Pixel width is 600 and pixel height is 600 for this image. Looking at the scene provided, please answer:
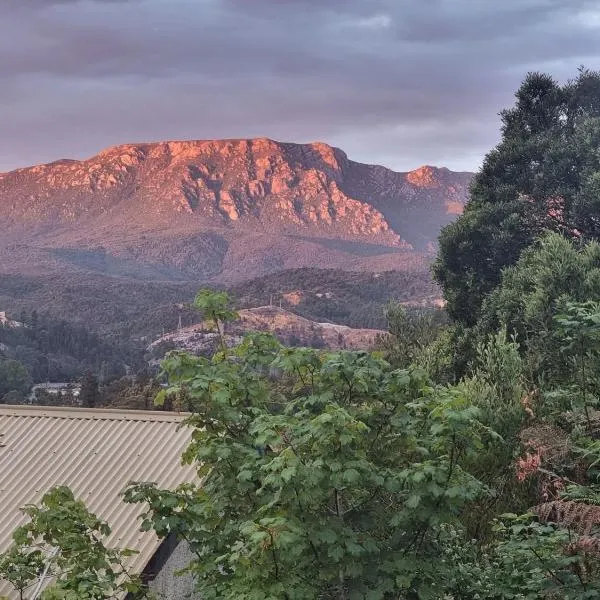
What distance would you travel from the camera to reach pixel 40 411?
35.4 feet

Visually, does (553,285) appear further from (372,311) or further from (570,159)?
(372,311)

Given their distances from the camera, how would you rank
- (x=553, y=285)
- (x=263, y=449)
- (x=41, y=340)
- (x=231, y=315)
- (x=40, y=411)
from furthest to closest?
(x=41, y=340), (x=553, y=285), (x=40, y=411), (x=231, y=315), (x=263, y=449)

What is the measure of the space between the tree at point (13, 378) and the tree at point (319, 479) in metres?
49.8

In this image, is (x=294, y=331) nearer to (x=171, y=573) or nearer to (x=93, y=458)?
(x=93, y=458)

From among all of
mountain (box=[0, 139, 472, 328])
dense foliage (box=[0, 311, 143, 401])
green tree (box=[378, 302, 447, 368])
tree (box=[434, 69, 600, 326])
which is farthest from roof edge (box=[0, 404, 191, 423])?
mountain (box=[0, 139, 472, 328])

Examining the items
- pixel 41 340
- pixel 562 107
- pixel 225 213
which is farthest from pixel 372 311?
pixel 225 213

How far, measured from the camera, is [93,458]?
947 cm

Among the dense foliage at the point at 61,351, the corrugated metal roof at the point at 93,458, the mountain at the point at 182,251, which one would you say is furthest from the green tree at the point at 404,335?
the mountain at the point at 182,251

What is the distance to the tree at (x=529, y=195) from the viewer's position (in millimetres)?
21672

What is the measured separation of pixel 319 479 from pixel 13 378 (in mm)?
53318

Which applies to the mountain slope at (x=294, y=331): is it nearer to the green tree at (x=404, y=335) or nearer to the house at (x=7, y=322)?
the house at (x=7, y=322)

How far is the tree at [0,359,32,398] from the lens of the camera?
171 feet

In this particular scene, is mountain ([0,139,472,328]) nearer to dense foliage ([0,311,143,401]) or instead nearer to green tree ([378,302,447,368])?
dense foliage ([0,311,143,401])

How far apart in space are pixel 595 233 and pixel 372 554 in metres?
18.7
